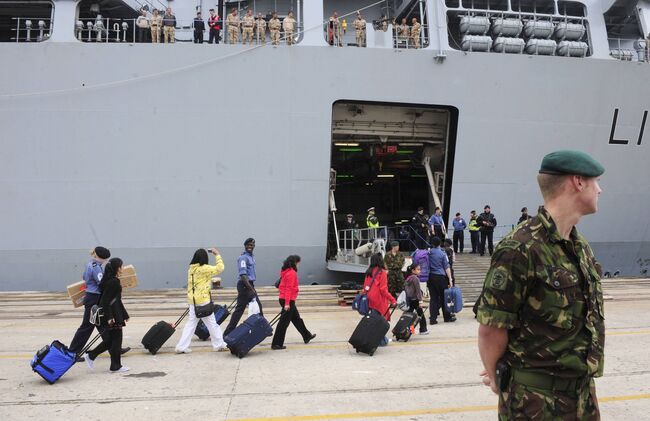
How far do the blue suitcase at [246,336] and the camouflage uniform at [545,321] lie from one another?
482 centimetres

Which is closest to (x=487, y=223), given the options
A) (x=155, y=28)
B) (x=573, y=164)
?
(x=155, y=28)

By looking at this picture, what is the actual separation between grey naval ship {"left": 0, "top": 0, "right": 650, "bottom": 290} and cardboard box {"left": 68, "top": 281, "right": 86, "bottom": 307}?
602cm

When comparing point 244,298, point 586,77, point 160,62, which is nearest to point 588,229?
point 586,77

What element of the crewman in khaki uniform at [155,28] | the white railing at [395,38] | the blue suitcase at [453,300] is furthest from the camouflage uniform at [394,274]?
the crewman in khaki uniform at [155,28]

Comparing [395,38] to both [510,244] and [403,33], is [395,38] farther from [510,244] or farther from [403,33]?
[510,244]

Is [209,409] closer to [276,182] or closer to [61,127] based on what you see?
[276,182]

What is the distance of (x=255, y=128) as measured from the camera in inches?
518

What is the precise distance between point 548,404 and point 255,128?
11642mm

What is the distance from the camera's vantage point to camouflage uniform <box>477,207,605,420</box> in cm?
218

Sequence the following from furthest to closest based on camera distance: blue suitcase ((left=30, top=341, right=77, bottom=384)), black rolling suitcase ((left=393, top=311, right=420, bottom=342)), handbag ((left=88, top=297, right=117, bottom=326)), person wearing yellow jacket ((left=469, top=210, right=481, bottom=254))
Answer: person wearing yellow jacket ((left=469, top=210, right=481, bottom=254)) → black rolling suitcase ((left=393, top=311, right=420, bottom=342)) → handbag ((left=88, top=297, right=117, bottom=326)) → blue suitcase ((left=30, top=341, right=77, bottom=384))

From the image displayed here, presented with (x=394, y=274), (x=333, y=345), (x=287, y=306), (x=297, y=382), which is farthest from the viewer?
(x=394, y=274)

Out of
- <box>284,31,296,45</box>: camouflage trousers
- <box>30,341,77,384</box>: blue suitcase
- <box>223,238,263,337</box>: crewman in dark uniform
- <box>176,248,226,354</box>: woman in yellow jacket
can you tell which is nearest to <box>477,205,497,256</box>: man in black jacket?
<box>284,31,296,45</box>: camouflage trousers

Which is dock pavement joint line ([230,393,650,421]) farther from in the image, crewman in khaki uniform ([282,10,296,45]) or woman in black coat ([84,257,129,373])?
crewman in khaki uniform ([282,10,296,45])

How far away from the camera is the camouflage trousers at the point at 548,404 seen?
216 centimetres
